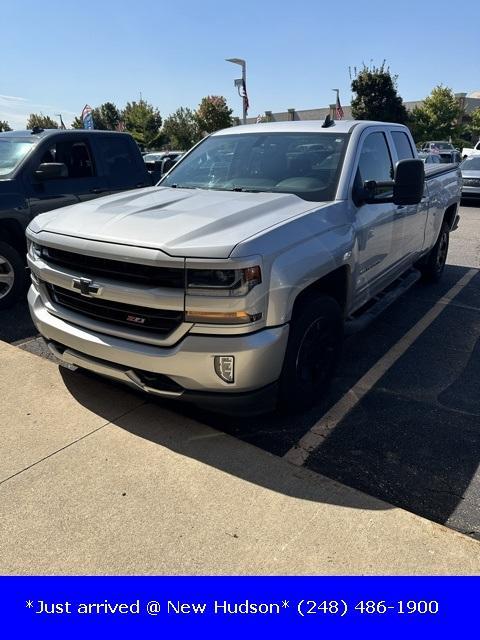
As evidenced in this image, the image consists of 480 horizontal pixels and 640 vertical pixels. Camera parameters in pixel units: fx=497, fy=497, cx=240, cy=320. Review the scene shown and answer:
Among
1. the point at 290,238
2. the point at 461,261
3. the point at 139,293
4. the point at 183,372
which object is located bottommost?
the point at 461,261

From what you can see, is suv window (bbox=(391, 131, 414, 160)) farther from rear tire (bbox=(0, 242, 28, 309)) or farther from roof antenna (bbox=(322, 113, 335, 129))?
rear tire (bbox=(0, 242, 28, 309))

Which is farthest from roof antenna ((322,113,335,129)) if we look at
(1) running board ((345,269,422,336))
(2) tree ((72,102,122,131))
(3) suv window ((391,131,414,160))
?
(2) tree ((72,102,122,131))

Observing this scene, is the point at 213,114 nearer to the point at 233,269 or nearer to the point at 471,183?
the point at 471,183

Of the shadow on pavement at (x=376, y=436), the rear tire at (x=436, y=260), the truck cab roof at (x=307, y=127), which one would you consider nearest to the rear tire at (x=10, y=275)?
the shadow on pavement at (x=376, y=436)

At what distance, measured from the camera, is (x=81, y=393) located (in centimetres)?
362

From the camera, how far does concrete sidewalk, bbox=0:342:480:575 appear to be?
222cm

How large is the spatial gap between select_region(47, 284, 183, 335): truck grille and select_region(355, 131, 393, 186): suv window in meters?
1.90

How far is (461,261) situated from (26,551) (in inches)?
306

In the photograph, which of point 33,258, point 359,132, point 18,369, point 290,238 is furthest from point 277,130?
point 18,369

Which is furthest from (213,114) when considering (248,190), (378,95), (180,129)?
(248,190)

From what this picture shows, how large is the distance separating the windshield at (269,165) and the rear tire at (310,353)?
2.71ft

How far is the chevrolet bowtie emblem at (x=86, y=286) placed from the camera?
2.91 metres

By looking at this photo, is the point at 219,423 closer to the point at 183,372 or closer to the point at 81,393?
the point at 183,372

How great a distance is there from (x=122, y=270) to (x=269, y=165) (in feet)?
5.66
